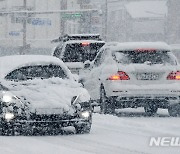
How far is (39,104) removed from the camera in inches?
482

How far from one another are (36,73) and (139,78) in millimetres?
3007

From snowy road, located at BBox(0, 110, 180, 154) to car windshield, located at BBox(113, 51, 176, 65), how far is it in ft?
6.63

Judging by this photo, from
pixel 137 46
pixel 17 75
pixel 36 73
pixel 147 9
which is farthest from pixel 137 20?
pixel 17 75

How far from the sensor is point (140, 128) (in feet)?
43.0

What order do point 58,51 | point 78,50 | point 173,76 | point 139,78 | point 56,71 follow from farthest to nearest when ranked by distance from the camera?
point 58,51, point 78,50, point 173,76, point 139,78, point 56,71

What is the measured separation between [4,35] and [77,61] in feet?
→ 209

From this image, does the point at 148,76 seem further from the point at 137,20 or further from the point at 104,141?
the point at 137,20

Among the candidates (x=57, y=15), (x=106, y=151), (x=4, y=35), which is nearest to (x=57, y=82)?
(x=106, y=151)

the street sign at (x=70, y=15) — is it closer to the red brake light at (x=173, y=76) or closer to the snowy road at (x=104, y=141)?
the red brake light at (x=173, y=76)

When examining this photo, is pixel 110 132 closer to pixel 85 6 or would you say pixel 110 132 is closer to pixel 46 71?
pixel 46 71

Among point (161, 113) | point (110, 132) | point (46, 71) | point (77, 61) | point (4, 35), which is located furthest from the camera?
point (4, 35)

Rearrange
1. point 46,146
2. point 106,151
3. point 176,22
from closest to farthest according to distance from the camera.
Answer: point 106,151, point 46,146, point 176,22

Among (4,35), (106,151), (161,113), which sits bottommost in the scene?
(4,35)

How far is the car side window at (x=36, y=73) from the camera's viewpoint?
13445 mm
